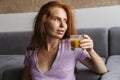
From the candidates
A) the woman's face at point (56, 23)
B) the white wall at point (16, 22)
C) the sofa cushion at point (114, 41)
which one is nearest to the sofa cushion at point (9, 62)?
the white wall at point (16, 22)

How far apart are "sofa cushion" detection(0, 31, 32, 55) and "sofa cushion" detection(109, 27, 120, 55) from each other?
844mm

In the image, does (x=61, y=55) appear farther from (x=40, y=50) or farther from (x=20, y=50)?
(x=20, y=50)

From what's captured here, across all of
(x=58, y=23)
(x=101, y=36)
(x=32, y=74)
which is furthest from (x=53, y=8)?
(x=101, y=36)

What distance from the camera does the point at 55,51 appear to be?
1553 mm

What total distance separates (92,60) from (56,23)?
309 mm

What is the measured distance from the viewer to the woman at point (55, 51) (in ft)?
4.82

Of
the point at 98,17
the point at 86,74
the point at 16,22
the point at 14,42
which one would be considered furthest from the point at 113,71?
the point at 16,22

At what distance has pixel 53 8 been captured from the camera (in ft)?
4.98

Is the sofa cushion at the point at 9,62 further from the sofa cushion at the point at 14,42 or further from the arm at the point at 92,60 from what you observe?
the arm at the point at 92,60

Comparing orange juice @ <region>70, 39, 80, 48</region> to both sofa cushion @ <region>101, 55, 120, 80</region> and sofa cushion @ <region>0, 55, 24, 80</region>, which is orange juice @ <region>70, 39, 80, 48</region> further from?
sofa cushion @ <region>0, 55, 24, 80</region>

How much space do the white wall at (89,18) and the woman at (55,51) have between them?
1.15 m

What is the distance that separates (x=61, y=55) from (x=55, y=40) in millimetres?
100

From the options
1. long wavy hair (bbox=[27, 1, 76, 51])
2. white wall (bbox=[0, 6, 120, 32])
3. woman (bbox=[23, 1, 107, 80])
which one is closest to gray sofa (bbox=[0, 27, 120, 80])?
woman (bbox=[23, 1, 107, 80])

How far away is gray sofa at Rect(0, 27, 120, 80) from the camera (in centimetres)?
168
